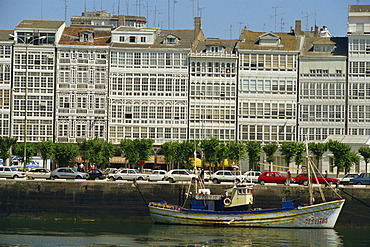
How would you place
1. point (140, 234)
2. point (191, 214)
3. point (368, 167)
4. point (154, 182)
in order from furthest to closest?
point (368, 167) < point (154, 182) < point (191, 214) < point (140, 234)

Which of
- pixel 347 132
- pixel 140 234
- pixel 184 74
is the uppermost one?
pixel 184 74

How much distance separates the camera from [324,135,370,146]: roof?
115m

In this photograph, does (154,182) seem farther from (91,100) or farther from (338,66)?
(338,66)

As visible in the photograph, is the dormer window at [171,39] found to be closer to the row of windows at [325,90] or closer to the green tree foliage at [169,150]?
the green tree foliage at [169,150]

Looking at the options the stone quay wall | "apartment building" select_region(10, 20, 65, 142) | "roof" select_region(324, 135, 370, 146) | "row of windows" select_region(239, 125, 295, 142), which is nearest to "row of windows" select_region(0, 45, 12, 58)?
"apartment building" select_region(10, 20, 65, 142)

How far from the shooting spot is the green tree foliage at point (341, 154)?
10906cm

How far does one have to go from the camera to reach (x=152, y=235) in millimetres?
78062

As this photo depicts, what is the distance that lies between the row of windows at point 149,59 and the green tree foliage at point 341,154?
25496mm

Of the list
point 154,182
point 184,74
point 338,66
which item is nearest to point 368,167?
point 338,66

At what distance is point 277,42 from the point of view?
122m

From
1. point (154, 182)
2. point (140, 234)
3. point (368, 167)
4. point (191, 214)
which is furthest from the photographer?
point (368, 167)

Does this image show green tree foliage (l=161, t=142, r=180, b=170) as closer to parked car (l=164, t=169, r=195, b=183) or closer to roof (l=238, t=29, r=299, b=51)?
parked car (l=164, t=169, r=195, b=183)

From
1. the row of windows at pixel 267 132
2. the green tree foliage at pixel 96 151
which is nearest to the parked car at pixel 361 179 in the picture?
the row of windows at pixel 267 132

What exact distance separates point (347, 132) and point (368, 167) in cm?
667
